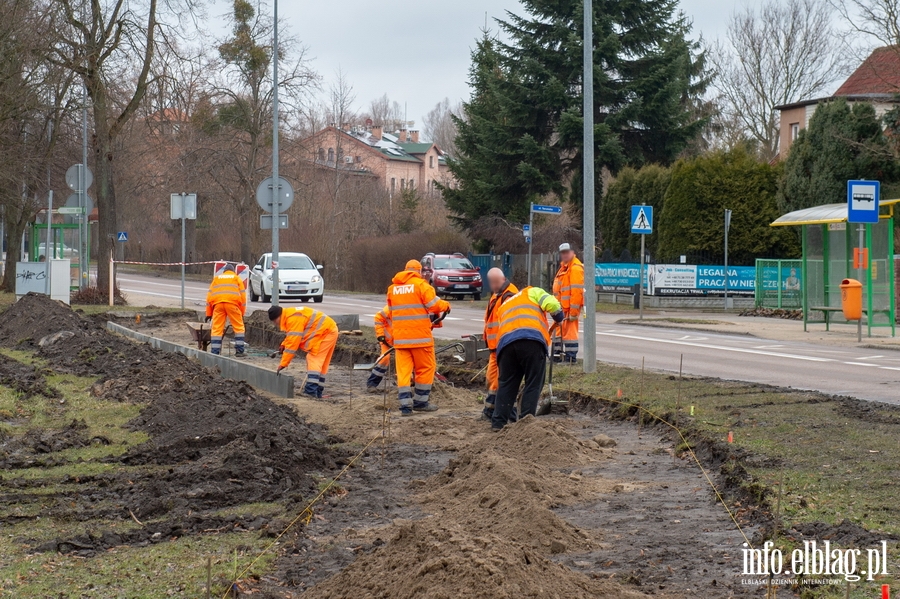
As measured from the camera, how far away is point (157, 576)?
5430mm

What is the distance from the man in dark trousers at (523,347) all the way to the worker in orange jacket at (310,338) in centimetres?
348

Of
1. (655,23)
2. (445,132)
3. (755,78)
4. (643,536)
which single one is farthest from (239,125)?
(445,132)

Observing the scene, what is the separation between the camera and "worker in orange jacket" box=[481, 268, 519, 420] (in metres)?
11.1

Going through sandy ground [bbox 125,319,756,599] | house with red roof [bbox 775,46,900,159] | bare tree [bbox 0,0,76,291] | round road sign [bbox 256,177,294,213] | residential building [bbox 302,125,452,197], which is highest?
residential building [bbox 302,125,452,197]

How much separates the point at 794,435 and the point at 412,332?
449cm

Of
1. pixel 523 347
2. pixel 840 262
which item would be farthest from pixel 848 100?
pixel 523 347

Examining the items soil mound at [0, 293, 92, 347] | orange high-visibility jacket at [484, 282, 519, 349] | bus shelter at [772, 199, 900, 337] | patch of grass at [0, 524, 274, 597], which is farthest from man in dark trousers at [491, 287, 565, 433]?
bus shelter at [772, 199, 900, 337]

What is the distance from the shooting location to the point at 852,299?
21.2m

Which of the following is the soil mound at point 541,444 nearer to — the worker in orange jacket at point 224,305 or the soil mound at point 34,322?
the worker in orange jacket at point 224,305

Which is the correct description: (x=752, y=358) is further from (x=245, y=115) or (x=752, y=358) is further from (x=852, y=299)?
(x=245, y=115)

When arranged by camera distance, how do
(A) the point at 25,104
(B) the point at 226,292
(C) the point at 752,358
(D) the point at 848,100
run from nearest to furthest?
(B) the point at 226,292 < (C) the point at 752,358 < (A) the point at 25,104 < (D) the point at 848,100

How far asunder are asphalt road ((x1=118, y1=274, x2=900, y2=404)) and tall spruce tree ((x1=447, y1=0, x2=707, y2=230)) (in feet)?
50.6

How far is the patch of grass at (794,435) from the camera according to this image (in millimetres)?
6570

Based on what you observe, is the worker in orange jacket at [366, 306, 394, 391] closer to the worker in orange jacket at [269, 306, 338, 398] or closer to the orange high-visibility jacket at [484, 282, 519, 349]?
the worker in orange jacket at [269, 306, 338, 398]
